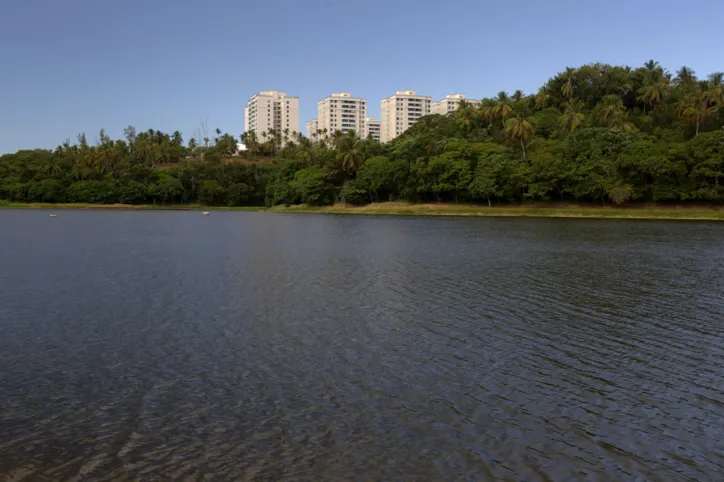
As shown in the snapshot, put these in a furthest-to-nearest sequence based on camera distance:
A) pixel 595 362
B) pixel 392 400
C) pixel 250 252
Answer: pixel 250 252
pixel 595 362
pixel 392 400

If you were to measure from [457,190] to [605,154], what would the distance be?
26988mm

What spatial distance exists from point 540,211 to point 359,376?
86476 mm

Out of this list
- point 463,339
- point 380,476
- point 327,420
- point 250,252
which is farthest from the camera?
point 250,252

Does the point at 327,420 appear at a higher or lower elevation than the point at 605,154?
lower

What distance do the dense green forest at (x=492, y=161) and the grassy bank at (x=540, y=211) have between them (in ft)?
7.88

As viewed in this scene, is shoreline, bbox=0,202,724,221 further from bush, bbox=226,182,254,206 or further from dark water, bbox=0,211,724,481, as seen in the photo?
dark water, bbox=0,211,724,481

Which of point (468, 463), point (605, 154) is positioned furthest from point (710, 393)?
point (605, 154)

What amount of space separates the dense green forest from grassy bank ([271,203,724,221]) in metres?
2.40

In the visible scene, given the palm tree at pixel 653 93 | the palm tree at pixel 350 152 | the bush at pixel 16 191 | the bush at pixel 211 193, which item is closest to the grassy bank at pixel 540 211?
the palm tree at pixel 350 152

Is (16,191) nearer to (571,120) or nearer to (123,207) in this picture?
(123,207)

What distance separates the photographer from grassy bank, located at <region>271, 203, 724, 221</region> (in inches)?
3327

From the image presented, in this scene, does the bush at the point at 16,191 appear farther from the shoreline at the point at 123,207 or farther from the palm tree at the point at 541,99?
the palm tree at the point at 541,99

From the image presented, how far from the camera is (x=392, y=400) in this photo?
1134 centimetres

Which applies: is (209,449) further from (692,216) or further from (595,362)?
(692,216)
